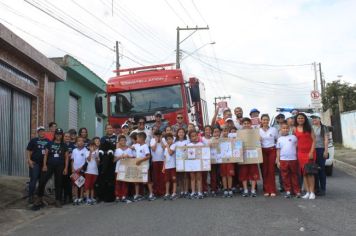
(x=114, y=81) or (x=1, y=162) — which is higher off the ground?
(x=114, y=81)

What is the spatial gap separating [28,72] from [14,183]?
163 inches

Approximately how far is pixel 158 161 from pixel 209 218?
3.25 metres

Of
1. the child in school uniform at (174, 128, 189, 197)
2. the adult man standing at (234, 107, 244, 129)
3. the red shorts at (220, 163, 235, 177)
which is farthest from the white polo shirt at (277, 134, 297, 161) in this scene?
the child in school uniform at (174, 128, 189, 197)

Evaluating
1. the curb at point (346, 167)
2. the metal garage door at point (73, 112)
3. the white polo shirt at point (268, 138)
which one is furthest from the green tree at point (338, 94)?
the white polo shirt at point (268, 138)

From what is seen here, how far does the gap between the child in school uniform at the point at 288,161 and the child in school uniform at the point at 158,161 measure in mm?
2624

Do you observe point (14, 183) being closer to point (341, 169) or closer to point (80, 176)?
point (80, 176)

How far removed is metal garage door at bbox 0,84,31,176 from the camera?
12992 mm

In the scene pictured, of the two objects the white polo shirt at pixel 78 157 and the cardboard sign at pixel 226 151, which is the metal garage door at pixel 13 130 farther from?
the cardboard sign at pixel 226 151

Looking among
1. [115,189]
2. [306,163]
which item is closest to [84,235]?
[115,189]

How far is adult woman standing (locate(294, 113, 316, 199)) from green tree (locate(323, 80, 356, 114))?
28.3m

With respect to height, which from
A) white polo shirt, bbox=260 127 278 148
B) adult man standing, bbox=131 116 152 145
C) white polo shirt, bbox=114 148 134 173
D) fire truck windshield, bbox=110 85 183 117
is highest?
fire truck windshield, bbox=110 85 183 117

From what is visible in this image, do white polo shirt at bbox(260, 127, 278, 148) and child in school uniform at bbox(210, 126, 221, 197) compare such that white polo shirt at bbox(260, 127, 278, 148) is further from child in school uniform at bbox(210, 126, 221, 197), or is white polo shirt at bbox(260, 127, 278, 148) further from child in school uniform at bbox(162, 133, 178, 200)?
child in school uniform at bbox(162, 133, 178, 200)

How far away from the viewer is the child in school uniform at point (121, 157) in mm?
10367

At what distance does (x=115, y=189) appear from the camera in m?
10.4
